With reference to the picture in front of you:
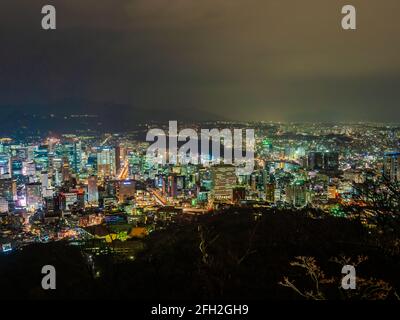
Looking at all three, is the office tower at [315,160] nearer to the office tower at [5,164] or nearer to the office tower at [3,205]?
the office tower at [3,205]

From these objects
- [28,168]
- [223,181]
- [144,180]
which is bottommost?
[144,180]

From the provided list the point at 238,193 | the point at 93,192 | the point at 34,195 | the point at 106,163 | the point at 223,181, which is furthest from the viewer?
the point at 106,163

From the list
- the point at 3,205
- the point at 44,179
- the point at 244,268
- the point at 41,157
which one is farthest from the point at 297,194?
the point at 41,157

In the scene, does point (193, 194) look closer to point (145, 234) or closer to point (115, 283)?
point (145, 234)

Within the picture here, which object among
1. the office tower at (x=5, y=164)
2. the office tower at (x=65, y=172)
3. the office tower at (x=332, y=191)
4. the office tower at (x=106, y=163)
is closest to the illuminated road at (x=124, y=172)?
the office tower at (x=106, y=163)

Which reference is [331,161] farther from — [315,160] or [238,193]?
[238,193]

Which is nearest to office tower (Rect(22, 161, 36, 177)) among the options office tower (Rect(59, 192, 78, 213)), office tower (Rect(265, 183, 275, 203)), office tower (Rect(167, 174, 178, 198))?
office tower (Rect(59, 192, 78, 213))

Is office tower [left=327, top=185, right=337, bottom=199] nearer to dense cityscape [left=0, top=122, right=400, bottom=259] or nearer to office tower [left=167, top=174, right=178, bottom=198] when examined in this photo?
dense cityscape [left=0, top=122, right=400, bottom=259]
